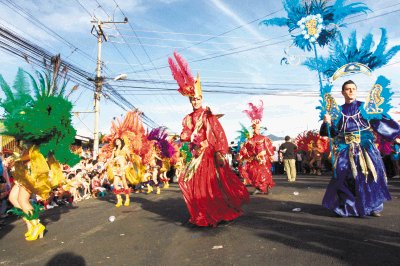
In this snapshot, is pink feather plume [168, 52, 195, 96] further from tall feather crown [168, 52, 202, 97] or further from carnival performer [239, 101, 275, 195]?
carnival performer [239, 101, 275, 195]

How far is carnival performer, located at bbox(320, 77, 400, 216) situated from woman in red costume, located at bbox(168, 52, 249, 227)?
1578 millimetres

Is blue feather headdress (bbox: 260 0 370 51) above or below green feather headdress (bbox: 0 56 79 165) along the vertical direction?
above

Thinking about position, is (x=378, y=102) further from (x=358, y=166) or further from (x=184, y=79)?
(x=184, y=79)

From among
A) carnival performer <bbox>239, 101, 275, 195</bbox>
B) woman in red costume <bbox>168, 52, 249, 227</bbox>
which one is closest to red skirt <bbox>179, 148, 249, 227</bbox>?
woman in red costume <bbox>168, 52, 249, 227</bbox>

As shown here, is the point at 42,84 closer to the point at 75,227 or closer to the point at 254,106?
the point at 75,227

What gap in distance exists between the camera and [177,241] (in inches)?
188

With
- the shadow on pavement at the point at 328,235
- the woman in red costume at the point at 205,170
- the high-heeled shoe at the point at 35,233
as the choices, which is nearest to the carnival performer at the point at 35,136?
the high-heeled shoe at the point at 35,233

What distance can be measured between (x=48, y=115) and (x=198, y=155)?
2513mm

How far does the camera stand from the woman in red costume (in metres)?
5.48

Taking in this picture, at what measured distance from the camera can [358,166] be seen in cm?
571

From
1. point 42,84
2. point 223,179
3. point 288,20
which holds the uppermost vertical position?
point 288,20

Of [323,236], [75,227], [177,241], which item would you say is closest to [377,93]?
[323,236]

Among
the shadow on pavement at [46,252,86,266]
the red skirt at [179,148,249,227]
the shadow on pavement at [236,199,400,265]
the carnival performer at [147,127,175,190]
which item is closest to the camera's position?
the shadow on pavement at [236,199,400,265]

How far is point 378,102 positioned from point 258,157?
4968 mm
